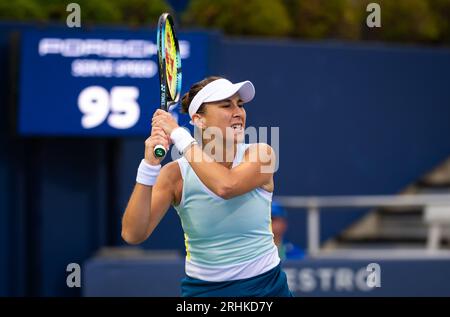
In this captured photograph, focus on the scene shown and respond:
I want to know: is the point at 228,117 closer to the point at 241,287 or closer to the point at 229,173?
the point at 229,173

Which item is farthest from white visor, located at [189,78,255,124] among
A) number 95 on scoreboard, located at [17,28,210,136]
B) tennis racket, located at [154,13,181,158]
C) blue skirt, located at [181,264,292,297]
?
number 95 on scoreboard, located at [17,28,210,136]

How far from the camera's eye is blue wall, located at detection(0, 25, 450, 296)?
815 cm

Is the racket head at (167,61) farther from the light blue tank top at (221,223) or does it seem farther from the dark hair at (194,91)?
the light blue tank top at (221,223)

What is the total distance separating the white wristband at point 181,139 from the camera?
363 cm

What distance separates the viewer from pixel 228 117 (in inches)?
149

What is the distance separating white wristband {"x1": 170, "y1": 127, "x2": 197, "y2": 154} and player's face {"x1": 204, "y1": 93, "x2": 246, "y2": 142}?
0.16 meters

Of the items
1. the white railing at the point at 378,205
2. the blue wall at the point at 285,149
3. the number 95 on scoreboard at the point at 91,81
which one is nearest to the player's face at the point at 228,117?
the number 95 on scoreboard at the point at 91,81

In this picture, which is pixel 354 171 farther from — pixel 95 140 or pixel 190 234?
pixel 190 234

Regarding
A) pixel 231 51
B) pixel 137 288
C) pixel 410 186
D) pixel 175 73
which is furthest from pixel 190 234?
pixel 410 186

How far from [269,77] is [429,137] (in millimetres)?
1767

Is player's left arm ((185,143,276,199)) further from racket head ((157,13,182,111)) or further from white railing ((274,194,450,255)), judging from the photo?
white railing ((274,194,450,255))

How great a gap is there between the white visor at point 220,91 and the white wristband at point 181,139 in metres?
0.18

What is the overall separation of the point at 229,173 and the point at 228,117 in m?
0.24

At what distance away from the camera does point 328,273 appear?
7.32m
